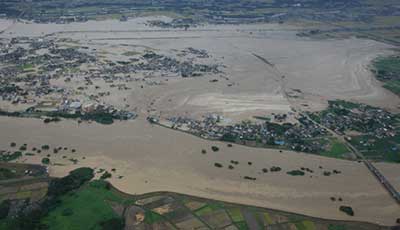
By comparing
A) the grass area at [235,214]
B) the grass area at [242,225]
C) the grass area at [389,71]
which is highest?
the grass area at [389,71]

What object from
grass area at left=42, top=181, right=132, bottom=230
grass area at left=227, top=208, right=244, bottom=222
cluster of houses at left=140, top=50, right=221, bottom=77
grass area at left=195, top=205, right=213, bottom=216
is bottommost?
grass area at left=227, top=208, right=244, bottom=222

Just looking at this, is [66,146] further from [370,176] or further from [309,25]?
[309,25]

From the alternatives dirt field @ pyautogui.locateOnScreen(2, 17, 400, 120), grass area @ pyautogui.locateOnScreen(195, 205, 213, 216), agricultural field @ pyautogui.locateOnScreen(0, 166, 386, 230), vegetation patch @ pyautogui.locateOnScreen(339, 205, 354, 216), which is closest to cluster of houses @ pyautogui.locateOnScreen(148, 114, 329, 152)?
dirt field @ pyautogui.locateOnScreen(2, 17, 400, 120)

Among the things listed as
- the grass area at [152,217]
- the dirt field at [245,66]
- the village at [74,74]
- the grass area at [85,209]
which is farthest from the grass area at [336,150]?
the village at [74,74]

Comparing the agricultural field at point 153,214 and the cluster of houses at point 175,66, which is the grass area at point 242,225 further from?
the cluster of houses at point 175,66

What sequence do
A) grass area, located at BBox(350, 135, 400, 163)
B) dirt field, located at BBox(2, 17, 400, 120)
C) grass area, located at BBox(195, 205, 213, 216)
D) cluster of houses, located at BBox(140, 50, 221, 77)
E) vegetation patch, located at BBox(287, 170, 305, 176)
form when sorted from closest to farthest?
grass area, located at BBox(195, 205, 213, 216) → vegetation patch, located at BBox(287, 170, 305, 176) → grass area, located at BBox(350, 135, 400, 163) → dirt field, located at BBox(2, 17, 400, 120) → cluster of houses, located at BBox(140, 50, 221, 77)

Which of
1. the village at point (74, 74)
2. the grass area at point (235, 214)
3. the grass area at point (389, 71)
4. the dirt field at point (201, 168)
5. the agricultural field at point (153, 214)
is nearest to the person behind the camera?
the agricultural field at point (153, 214)

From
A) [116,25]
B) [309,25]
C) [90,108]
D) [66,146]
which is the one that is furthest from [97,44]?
[309,25]

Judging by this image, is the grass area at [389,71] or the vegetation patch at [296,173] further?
the grass area at [389,71]

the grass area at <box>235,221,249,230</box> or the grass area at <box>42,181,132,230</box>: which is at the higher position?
the grass area at <box>42,181,132,230</box>

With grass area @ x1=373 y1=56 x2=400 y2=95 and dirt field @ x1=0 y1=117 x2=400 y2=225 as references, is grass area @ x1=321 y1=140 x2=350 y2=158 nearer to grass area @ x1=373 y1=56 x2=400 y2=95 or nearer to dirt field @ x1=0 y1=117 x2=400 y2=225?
dirt field @ x1=0 y1=117 x2=400 y2=225
